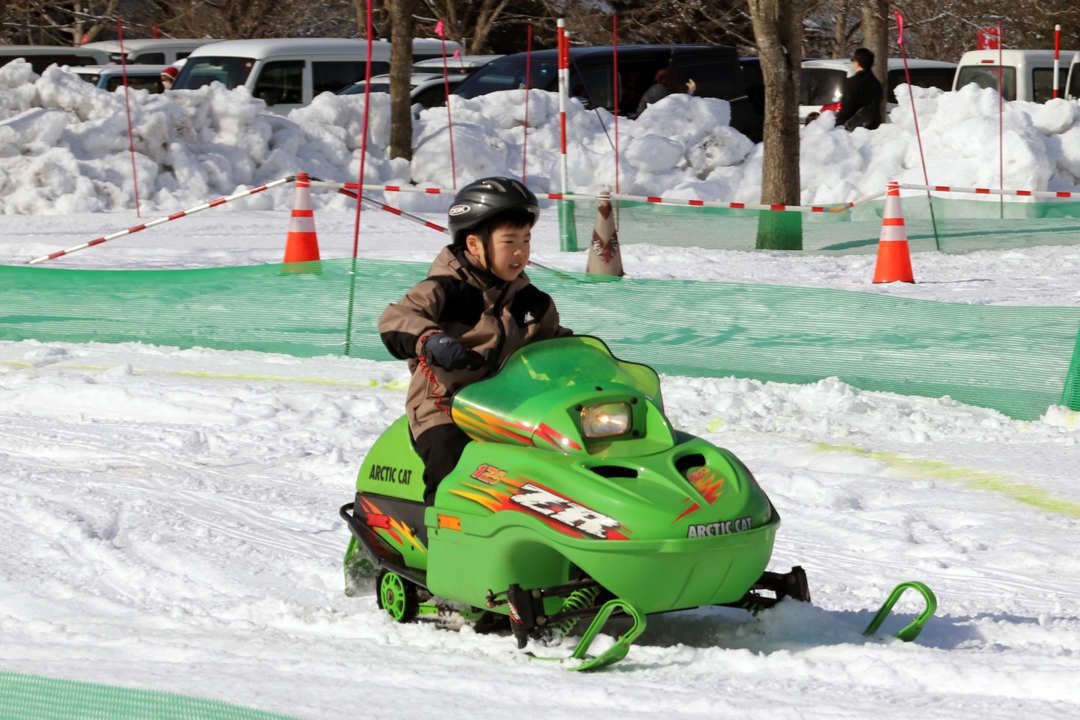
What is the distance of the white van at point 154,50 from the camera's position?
25.2 metres

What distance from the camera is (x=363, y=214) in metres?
16.6

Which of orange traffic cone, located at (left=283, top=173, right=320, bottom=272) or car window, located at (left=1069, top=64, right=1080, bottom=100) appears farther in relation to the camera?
car window, located at (left=1069, top=64, right=1080, bottom=100)

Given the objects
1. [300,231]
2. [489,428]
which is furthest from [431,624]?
[300,231]

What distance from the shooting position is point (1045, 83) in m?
20.9

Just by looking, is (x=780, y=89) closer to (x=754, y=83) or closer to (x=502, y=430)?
(x=754, y=83)

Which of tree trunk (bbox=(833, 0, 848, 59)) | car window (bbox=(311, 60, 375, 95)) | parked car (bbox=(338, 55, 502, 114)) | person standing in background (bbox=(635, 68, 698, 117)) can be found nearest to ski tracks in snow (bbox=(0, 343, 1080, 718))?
person standing in background (bbox=(635, 68, 698, 117))

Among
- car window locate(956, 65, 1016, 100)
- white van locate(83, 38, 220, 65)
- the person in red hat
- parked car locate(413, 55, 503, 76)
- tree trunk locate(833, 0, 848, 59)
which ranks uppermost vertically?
tree trunk locate(833, 0, 848, 59)

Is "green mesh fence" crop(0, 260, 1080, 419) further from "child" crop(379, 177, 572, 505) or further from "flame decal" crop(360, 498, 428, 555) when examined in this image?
"flame decal" crop(360, 498, 428, 555)

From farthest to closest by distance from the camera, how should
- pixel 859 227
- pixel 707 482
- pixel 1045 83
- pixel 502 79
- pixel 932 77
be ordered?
pixel 932 77 < pixel 1045 83 < pixel 502 79 < pixel 859 227 < pixel 707 482

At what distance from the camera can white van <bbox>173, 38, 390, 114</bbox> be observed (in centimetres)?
1956

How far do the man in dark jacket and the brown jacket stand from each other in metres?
15.4

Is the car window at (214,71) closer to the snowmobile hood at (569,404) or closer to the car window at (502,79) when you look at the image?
the car window at (502,79)

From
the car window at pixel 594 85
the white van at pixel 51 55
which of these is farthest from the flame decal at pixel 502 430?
the white van at pixel 51 55

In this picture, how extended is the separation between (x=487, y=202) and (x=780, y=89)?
1100 cm
